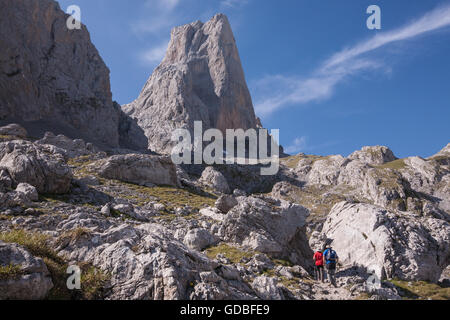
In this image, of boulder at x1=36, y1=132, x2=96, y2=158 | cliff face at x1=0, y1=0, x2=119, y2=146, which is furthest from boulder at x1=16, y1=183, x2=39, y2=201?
cliff face at x1=0, y1=0, x2=119, y2=146

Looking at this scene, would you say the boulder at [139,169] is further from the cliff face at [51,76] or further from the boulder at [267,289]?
the cliff face at [51,76]

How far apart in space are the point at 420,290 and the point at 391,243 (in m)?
3.29

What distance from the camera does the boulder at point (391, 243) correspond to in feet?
67.8

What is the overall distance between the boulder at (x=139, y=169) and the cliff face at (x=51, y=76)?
4522cm

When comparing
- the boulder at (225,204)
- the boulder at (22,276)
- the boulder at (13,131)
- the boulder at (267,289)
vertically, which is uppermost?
the boulder at (13,131)

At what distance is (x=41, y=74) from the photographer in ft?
302

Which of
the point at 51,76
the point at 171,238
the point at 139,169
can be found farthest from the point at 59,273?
the point at 51,76

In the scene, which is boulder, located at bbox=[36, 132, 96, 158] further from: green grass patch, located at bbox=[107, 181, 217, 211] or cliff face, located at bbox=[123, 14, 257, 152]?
cliff face, located at bbox=[123, 14, 257, 152]

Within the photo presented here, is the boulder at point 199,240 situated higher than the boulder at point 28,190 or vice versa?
the boulder at point 28,190

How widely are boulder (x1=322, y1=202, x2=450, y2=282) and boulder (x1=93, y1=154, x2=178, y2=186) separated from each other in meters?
30.7

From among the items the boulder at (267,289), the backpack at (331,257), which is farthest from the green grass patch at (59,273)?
the backpack at (331,257)

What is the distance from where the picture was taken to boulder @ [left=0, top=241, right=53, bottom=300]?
27.7 feet

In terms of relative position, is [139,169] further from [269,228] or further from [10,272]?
[10,272]

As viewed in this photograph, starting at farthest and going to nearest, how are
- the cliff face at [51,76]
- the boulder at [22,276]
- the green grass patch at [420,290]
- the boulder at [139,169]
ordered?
the cliff face at [51,76] < the boulder at [139,169] < the green grass patch at [420,290] < the boulder at [22,276]
